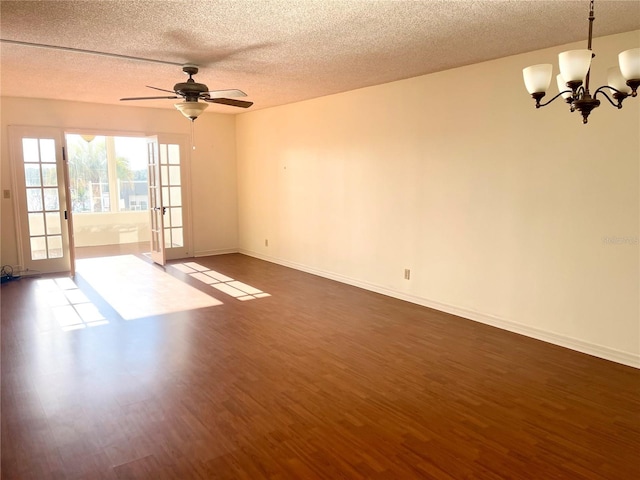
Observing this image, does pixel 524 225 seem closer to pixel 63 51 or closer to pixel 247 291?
pixel 247 291

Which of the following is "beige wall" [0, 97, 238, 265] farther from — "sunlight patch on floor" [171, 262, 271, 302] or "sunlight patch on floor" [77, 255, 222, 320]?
"sunlight patch on floor" [77, 255, 222, 320]

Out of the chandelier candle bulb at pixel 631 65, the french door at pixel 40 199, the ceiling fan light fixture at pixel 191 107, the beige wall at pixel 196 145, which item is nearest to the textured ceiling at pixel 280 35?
the ceiling fan light fixture at pixel 191 107

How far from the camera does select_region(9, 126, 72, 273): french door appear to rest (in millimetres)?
6312

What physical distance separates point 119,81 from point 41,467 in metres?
4.10

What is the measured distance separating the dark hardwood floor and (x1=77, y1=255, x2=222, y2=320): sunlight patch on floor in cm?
32

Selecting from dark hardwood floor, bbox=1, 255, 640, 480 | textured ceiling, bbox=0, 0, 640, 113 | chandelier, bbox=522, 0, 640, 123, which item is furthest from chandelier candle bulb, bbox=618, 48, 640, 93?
dark hardwood floor, bbox=1, 255, 640, 480

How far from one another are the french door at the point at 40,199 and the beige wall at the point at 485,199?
3.57m

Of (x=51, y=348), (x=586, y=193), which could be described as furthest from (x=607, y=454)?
(x=51, y=348)

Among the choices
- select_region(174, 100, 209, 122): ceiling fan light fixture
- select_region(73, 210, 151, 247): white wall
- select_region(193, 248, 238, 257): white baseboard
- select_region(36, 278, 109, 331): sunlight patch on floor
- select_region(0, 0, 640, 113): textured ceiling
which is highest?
select_region(0, 0, 640, 113): textured ceiling

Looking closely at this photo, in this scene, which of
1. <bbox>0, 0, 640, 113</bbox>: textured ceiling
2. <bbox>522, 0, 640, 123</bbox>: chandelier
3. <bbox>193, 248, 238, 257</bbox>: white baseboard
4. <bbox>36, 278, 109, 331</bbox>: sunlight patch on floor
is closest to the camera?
<bbox>522, 0, 640, 123</bbox>: chandelier

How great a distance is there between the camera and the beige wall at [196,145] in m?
6.25

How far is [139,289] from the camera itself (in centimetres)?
575

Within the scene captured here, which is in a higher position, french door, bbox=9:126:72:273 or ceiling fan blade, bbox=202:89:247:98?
ceiling fan blade, bbox=202:89:247:98

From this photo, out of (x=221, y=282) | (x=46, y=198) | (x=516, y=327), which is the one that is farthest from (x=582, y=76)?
(x=46, y=198)
